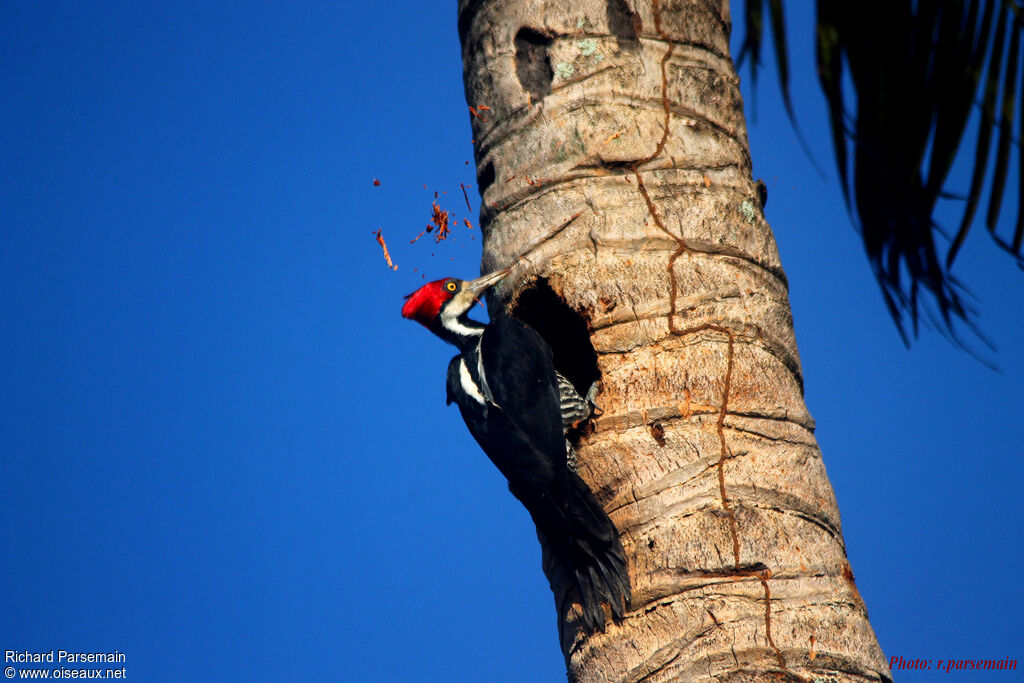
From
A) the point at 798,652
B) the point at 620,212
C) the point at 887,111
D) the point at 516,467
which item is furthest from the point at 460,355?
the point at 887,111

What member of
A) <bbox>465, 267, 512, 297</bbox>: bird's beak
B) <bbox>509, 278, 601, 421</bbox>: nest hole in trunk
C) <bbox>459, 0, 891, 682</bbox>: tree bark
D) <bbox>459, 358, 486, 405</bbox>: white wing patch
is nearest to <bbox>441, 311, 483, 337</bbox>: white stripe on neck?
<bbox>459, 358, 486, 405</bbox>: white wing patch

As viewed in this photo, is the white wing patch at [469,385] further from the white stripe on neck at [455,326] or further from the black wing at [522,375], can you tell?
the white stripe on neck at [455,326]

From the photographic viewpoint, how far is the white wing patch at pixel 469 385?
4.21 m

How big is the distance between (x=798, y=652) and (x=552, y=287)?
1523mm

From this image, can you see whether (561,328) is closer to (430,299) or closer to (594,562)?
(594,562)

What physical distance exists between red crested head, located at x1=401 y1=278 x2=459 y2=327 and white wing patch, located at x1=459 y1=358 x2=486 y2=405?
794 millimetres

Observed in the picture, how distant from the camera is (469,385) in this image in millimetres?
4348

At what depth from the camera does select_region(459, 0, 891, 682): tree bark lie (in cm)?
275

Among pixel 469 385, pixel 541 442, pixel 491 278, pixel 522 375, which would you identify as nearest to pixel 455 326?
pixel 469 385

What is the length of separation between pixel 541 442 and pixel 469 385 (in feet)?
2.47

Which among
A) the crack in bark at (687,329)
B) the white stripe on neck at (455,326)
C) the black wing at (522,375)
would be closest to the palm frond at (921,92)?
the crack in bark at (687,329)

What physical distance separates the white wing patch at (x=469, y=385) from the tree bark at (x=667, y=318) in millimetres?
446

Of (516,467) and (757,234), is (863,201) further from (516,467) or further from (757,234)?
(516,467)

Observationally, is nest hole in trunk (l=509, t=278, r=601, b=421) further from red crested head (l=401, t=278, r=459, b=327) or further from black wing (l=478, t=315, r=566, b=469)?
red crested head (l=401, t=278, r=459, b=327)
